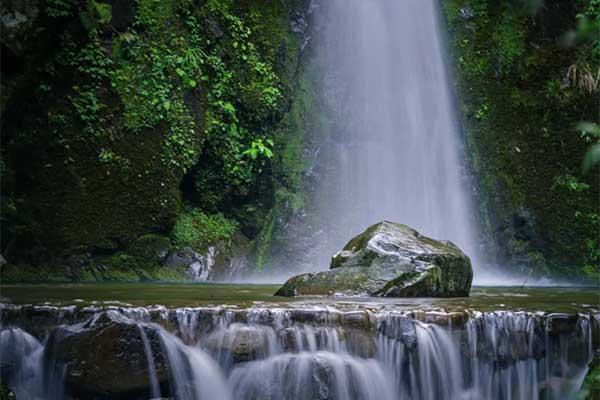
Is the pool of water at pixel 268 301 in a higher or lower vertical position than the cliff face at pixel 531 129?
lower

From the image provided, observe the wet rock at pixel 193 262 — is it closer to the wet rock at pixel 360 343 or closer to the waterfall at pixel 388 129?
the waterfall at pixel 388 129

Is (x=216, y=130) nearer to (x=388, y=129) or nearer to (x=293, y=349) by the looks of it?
(x=388, y=129)

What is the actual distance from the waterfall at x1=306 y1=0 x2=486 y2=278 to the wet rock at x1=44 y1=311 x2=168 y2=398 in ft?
19.4

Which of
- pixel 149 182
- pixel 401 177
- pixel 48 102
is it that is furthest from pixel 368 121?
pixel 48 102

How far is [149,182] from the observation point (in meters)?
8.91

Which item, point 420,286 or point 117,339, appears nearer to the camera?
point 117,339

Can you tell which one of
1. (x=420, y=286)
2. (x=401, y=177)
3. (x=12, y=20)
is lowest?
(x=420, y=286)

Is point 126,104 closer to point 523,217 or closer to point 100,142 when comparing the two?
point 100,142

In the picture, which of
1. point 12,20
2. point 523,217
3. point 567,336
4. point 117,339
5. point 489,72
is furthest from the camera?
point 489,72

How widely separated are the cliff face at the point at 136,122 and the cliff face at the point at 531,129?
357cm

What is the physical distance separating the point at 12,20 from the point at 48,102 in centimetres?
171

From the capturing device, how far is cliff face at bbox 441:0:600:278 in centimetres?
1023

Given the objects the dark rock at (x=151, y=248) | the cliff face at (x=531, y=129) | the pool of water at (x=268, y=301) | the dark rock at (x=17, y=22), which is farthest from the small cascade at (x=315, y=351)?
the cliff face at (x=531, y=129)

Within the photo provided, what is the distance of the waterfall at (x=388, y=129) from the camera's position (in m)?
10.5
